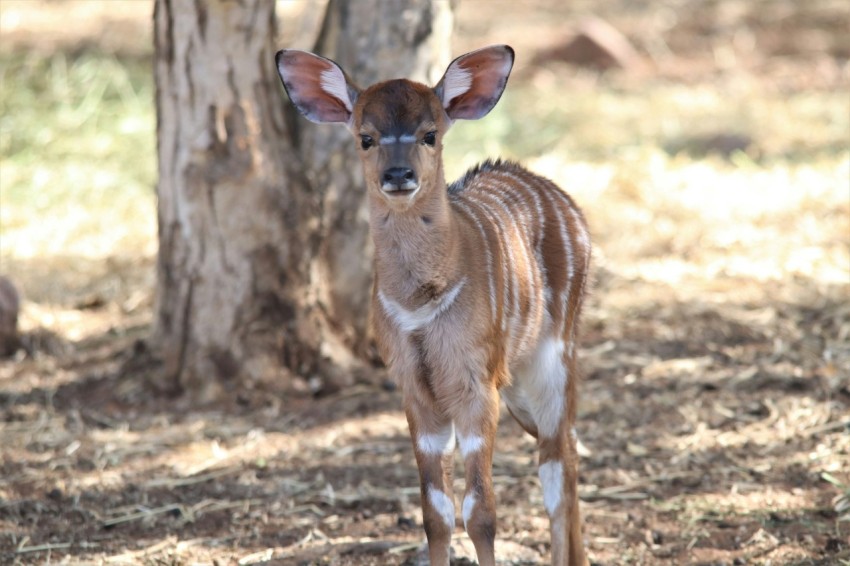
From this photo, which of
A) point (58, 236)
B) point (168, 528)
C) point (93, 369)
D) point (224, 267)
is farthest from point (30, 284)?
point (168, 528)

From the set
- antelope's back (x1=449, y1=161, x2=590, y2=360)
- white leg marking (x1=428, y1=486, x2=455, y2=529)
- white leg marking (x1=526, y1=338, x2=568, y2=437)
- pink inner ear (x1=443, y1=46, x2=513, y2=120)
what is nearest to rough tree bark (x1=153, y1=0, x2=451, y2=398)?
antelope's back (x1=449, y1=161, x2=590, y2=360)

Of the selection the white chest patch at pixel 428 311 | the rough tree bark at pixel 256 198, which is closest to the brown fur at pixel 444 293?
the white chest patch at pixel 428 311

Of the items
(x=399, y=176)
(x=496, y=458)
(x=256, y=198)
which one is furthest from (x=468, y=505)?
(x=256, y=198)

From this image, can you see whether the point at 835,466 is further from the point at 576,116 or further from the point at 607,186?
the point at 576,116

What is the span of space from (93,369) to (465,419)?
9.95 ft

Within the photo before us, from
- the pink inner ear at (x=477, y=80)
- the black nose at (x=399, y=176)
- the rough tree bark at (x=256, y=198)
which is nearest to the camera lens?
the black nose at (x=399, y=176)

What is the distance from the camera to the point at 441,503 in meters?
3.88

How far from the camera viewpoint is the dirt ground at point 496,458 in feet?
14.8

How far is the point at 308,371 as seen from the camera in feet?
19.5

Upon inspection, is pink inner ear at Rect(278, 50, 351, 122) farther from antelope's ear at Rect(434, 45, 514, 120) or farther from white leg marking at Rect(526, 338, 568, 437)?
white leg marking at Rect(526, 338, 568, 437)

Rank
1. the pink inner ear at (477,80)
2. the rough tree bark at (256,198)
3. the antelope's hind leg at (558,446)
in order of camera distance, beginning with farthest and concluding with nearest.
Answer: the rough tree bark at (256,198) < the antelope's hind leg at (558,446) < the pink inner ear at (477,80)

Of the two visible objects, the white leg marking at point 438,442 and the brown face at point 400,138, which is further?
the white leg marking at point 438,442

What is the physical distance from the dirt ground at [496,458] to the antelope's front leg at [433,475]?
39 cm

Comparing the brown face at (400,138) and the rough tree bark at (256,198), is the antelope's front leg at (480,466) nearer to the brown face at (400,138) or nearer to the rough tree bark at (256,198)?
the brown face at (400,138)
